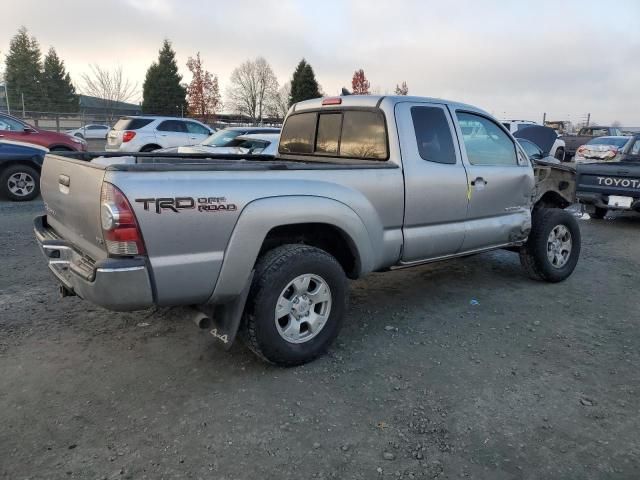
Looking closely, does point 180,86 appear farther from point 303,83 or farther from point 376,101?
point 376,101

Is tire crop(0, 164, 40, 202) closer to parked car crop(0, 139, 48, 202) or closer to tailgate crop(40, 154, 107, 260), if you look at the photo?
parked car crop(0, 139, 48, 202)

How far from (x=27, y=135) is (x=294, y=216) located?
9.05 m

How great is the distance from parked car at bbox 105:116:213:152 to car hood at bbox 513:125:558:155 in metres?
9.82

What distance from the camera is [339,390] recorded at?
320 centimetres

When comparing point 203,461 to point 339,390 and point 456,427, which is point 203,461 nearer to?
point 339,390

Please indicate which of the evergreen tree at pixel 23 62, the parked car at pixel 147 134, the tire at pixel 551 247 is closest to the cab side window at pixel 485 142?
the tire at pixel 551 247

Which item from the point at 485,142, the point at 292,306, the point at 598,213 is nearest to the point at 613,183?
the point at 598,213

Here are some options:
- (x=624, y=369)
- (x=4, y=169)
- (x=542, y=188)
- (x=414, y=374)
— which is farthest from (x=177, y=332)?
(x=4, y=169)

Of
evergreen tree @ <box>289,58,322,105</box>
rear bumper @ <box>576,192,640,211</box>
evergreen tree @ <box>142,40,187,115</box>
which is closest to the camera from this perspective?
rear bumper @ <box>576,192,640,211</box>

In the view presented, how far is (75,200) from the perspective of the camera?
3.10m

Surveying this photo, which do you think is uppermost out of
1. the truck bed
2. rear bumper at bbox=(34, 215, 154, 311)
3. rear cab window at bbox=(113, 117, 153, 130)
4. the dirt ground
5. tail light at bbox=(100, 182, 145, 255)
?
rear cab window at bbox=(113, 117, 153, 130)

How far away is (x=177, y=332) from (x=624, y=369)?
3300mm

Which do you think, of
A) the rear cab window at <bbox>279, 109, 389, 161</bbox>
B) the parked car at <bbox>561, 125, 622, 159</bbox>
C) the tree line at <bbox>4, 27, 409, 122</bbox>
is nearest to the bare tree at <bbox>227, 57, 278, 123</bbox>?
the tree line at <bbox>4, 27, 409, 122</bbox>

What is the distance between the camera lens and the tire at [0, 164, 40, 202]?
971 centimetres
